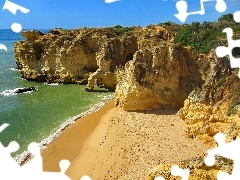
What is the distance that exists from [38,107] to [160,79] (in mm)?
9654

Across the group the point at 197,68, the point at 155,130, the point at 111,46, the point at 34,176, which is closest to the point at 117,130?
the point at 155,130

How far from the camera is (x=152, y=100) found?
68.8 feet

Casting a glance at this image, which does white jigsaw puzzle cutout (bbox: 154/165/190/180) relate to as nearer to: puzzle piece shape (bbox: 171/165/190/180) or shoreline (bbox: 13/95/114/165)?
puzzle piece shape (bbox: 171/165/190/180)

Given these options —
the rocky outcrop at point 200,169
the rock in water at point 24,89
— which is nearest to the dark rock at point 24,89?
the rock in water at point 24,89

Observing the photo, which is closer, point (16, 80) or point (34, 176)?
point (34, 176)

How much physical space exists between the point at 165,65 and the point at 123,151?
24.1 ft

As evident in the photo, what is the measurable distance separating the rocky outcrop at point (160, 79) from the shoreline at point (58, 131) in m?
3.18

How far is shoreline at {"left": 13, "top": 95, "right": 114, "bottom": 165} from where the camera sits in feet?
53.8

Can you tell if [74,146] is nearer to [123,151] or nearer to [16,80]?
[123,151]

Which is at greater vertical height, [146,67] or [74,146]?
[146,67]

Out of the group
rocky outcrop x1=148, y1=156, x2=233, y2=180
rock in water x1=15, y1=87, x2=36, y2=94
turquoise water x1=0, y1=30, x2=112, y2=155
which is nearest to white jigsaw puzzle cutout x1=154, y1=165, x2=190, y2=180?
rocky outcrop x1=148, y1=156, x2=233, y2=180

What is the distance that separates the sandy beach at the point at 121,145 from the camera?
1438 cm

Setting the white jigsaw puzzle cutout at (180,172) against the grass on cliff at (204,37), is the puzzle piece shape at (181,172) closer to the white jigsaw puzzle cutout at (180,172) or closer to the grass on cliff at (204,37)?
the white jigsaw puzzle cutout at (180,172)

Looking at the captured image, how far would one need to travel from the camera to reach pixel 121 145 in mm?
16406
